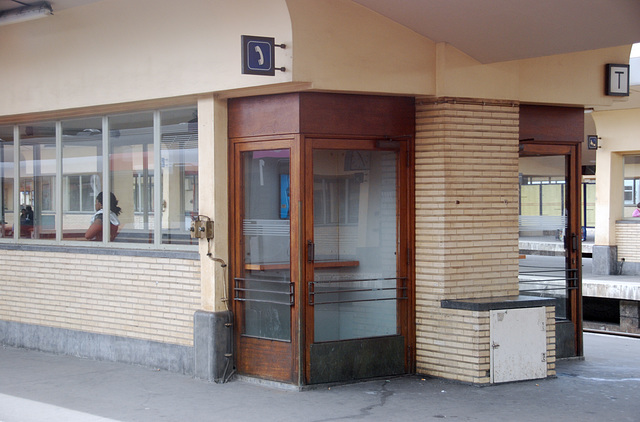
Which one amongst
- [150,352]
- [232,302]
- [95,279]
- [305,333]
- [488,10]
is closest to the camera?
[488,10]

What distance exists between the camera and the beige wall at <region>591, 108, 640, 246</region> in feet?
59.3

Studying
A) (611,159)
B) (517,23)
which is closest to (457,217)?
(517,23)

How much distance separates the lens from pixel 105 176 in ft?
31.5

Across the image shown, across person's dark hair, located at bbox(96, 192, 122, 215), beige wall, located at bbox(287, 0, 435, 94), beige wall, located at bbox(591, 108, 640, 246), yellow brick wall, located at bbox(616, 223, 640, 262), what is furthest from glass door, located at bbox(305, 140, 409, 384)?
yellow brick wall, located at bbox(616, 223, 640, 262)

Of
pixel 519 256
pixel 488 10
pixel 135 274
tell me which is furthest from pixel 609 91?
pixel 135 274

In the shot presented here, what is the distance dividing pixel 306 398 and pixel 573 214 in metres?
4.31

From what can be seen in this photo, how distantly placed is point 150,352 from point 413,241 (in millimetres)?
3310

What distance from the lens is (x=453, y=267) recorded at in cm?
819

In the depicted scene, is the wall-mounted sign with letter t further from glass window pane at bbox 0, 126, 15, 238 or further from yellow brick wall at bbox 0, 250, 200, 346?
glass window pane at bbox 0, 126, 15, 238

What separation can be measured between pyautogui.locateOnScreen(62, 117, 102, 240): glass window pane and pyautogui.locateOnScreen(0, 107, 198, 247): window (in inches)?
0.5

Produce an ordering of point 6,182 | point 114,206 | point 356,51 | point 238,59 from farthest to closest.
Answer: point 6,182 < point 114,206 < point 238,59 < point 356,51

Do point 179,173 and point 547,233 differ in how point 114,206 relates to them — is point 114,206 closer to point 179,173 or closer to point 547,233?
point 179,173

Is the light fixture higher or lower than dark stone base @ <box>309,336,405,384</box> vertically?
higher

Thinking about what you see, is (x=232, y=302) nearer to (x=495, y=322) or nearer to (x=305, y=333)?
(x=305, y=333)
